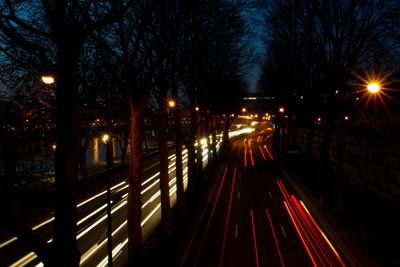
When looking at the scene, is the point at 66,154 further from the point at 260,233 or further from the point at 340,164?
the point at 340,164

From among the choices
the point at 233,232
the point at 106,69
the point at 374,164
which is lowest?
the point at 233,232

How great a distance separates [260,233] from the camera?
12.5 meters

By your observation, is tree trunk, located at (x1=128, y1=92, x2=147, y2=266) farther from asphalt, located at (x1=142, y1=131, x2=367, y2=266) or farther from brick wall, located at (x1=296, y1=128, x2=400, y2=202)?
brick wall, located at (x1=296, y1=128, x2=400, y2=202)

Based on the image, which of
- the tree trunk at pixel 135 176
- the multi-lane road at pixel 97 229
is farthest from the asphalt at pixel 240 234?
the multi-lane road at pixel 97 229

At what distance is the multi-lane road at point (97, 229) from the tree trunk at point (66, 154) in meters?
7.56

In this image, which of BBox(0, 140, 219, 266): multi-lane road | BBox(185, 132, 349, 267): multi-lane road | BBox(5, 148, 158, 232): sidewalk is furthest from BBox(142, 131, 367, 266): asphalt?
BBox(5, 148, 158, 232): sidewalk

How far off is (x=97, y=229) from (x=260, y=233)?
9.63m

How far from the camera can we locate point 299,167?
2673cm

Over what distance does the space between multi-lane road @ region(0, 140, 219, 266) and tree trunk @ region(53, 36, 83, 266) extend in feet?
24.8

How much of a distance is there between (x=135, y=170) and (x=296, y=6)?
468 inches

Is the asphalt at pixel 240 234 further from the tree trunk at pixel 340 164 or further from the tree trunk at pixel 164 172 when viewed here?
the tree trunk at pixel 340 164

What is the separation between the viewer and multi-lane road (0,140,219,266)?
11062 millimetres

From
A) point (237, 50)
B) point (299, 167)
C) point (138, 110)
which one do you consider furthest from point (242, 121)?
point (138, 110)

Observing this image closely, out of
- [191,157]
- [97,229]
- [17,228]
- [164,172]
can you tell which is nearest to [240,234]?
[164,172]
